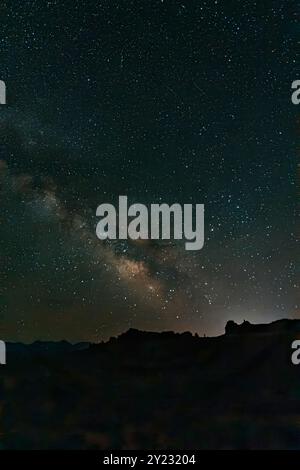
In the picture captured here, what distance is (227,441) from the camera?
853 centimetres

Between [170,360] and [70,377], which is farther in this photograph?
[170,360]

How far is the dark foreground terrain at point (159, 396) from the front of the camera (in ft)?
26.8

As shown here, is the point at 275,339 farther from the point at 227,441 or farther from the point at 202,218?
the point at 202,218

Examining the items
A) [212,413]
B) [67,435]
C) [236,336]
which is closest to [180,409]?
[212,413]

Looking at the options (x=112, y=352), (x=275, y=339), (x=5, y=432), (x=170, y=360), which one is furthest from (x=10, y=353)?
(x=275, y=339)

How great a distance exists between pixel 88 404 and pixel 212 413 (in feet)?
7.04

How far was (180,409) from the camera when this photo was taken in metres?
8.57

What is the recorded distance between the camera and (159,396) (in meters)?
9.05

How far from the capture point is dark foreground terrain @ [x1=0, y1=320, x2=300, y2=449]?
322 inches

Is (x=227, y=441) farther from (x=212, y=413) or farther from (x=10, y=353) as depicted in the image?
(x=10, y=353)
